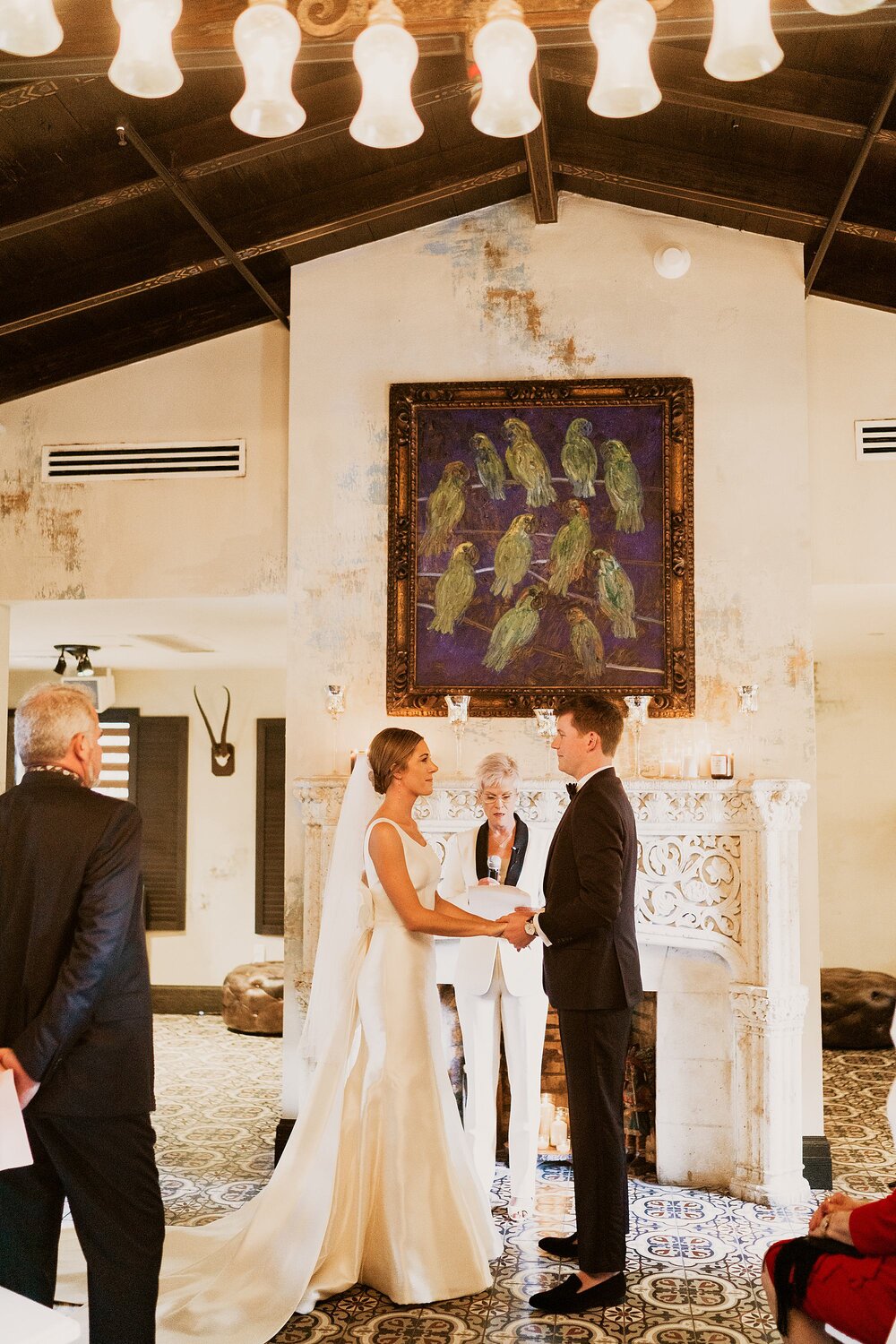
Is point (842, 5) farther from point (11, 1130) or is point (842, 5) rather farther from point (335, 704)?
point (335, 704)

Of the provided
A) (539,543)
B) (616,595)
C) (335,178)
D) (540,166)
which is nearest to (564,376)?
(539,543)

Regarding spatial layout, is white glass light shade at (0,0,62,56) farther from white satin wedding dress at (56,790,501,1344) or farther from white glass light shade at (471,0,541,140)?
white satin wedding dress at (56,790,501,1344)

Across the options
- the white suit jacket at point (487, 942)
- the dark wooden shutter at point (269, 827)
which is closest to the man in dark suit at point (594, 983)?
the white suit jacket at point (487, 942)

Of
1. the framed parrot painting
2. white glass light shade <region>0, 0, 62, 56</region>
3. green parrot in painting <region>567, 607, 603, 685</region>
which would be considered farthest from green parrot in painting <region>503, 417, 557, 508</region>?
white glass light shade <region>0, 0, 62, 56</region>

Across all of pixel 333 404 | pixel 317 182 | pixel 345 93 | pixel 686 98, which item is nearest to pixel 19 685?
pixel 333 404

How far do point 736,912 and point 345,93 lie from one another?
390 cm

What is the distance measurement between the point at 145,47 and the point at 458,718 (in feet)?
12.2

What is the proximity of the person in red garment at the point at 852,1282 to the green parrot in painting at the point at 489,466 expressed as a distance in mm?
4078

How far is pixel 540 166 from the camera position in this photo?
552cm

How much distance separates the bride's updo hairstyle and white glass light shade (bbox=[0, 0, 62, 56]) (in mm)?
2361

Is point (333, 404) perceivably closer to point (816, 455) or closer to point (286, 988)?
point (816, 455)

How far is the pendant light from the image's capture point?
253 cm

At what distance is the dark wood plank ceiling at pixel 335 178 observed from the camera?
468 cm

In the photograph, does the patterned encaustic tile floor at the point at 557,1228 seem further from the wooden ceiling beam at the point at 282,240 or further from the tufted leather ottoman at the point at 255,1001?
the wooden ceiling beam at the point at 282,240
